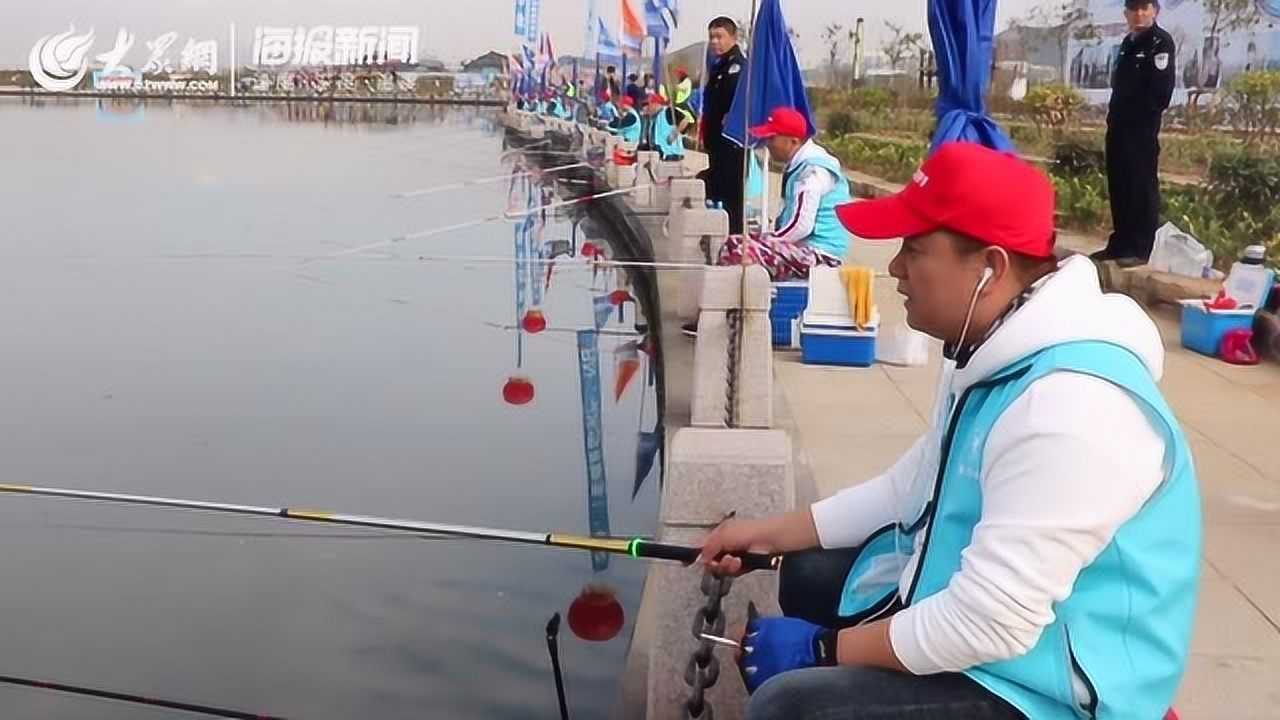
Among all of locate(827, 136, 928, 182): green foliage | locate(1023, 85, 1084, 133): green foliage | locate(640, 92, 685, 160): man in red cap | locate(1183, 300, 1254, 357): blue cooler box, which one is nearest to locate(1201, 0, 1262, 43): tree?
locate(1023, 85, 1084, 133): green foliage

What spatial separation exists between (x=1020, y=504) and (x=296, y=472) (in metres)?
6.41

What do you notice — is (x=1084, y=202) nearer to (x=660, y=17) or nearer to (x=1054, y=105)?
(x=1054, y=105)

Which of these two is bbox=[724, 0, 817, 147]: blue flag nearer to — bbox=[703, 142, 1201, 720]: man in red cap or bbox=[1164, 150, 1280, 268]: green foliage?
bbox=[1164, 150, 1280, 268]: green foliage

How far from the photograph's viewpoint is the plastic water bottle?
20.8 ft

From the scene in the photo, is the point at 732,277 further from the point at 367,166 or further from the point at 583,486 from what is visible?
the point at 367,166

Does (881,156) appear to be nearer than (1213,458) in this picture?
No

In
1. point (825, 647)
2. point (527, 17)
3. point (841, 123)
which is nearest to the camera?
point (825, 647)

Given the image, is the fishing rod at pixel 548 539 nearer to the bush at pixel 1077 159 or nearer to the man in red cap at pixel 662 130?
the bush at pixel 1077 159

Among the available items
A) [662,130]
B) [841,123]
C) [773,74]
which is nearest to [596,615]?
[773,74]

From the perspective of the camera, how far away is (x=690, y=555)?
8.23 feet

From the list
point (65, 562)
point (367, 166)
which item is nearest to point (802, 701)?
point (65, 562)

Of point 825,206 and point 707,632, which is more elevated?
point 825,206

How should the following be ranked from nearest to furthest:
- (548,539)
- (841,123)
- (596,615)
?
(548,539), (596,615), (841,123)

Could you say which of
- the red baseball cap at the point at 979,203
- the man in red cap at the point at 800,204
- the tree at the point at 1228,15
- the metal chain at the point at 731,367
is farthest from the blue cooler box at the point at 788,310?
the red baseball cap at the point at 979,203
